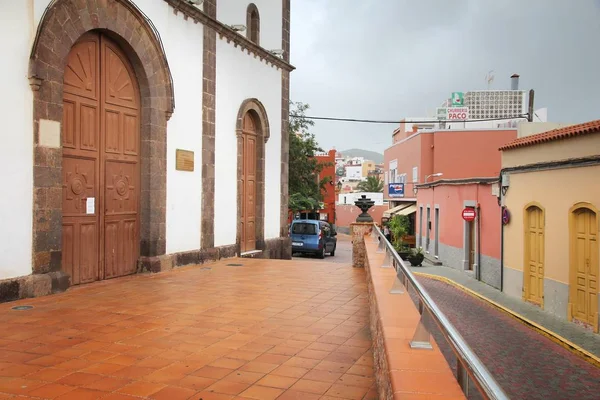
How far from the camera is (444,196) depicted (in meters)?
23.5

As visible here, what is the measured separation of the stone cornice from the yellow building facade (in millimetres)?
7118

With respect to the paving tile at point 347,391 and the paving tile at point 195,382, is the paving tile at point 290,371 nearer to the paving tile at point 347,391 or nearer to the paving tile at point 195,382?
the paving tile at point 347,391

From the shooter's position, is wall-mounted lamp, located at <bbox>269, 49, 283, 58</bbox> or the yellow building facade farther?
wall-mounted lamp, located at <bbox>269, 49, 283, 58</bbox>

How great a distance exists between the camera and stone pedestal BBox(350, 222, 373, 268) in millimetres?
10086

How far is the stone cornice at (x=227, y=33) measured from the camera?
32.1 feet

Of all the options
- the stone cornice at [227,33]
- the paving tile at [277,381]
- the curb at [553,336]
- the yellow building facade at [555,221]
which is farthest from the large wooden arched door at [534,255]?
the paving tile at [277,381]

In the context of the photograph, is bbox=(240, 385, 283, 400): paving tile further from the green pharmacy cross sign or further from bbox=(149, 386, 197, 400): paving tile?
the green pharmacy cross sign

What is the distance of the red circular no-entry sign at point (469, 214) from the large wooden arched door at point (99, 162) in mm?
13391

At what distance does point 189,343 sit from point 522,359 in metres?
6.56

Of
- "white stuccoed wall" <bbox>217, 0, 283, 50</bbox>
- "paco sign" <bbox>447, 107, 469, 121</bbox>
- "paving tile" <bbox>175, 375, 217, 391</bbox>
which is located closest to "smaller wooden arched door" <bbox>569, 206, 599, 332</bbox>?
"white stuccoed wall" <bbox>217, 0, 283, 50</bbox>

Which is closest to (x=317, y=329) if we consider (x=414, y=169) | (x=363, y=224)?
(x=363, y=224)

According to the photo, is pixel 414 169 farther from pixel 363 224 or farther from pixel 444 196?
pixel 363 224

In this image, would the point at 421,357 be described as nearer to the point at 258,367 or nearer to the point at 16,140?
the point at 258,367

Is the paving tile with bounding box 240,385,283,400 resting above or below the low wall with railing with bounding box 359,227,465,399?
below
